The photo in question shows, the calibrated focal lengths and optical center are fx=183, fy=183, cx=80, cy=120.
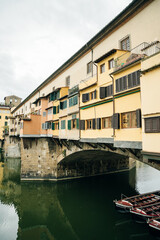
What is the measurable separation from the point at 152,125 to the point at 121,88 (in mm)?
3887

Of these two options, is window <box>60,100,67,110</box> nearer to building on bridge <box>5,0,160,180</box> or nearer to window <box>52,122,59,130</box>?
building on bridge <box>5,0,160,180</box>

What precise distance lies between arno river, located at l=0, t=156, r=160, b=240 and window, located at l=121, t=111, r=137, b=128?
9133mm

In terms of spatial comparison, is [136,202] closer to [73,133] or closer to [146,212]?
[146,212]

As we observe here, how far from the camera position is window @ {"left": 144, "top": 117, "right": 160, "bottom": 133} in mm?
9997

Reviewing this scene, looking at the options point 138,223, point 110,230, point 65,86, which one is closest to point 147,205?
point 138,223

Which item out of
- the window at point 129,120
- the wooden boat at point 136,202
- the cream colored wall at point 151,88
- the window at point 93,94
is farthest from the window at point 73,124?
the cream colored wall at point 151,88

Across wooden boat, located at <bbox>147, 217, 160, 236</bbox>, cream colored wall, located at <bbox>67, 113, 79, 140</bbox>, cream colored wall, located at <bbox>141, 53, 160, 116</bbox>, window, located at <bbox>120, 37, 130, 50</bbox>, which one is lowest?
wooden boat, located at <bbox>147, 217, 160, 236</bbox>

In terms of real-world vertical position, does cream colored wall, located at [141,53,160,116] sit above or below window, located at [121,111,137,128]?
above

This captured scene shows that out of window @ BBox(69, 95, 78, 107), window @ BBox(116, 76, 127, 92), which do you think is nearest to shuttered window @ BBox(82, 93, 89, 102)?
window @ BBox(69, 95, 78, 107)

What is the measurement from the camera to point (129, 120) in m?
12.7

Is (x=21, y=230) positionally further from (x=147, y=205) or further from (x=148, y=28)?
(x=148, y=28)

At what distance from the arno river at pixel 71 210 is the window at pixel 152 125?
959 centimetres

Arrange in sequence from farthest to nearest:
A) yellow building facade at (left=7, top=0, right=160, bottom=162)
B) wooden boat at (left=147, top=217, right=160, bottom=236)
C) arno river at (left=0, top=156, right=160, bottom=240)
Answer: arno river at (left=0, top=156, right=160, bottom=240) → wooden boat at (left=147, top=217, right=160, bottom=236) → yellow building facade at (left=7, top=0, right=160, bottom=162)

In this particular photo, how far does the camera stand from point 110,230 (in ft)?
52.7
